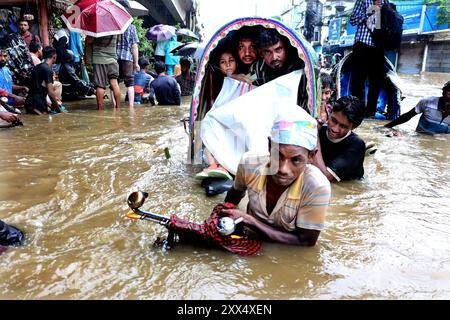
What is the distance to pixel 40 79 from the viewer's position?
249 inches

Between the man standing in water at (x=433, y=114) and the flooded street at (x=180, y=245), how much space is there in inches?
43.6

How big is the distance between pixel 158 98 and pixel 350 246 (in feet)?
22.1

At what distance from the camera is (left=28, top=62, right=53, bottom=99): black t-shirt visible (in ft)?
20.3

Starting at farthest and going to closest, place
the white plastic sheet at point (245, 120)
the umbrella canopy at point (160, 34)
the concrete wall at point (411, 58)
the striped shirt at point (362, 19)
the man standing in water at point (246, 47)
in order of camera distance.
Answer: the concrete wall at point (411, 58) < the umbrella canopy at point (160, 34) < the striped shirt at point (362, 19) < the man standing in water at point (246, 47) < the white plastic sheet at point (245, 120)

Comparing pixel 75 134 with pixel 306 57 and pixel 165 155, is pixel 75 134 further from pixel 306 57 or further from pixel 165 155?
pixel 306 57

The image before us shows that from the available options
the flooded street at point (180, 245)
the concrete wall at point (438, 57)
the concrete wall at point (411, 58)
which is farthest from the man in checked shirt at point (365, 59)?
the concrete wall at point (411, 58)

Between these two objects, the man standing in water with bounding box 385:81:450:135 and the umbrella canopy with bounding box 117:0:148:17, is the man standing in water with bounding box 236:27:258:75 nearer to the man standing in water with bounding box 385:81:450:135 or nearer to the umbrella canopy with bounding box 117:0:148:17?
the man standing in water with bounding box 385:81:450:135

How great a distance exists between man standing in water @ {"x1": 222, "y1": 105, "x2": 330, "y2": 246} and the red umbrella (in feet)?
16.8

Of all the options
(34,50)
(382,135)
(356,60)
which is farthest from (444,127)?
(34,50)

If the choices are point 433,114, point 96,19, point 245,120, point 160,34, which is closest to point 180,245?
point 245,120

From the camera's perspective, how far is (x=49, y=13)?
8.26m

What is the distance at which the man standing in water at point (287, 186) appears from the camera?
6.39 feet

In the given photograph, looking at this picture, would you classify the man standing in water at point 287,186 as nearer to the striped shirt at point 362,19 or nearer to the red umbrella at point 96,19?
the striped shirt at point 362,19

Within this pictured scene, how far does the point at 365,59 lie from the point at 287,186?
530cm
